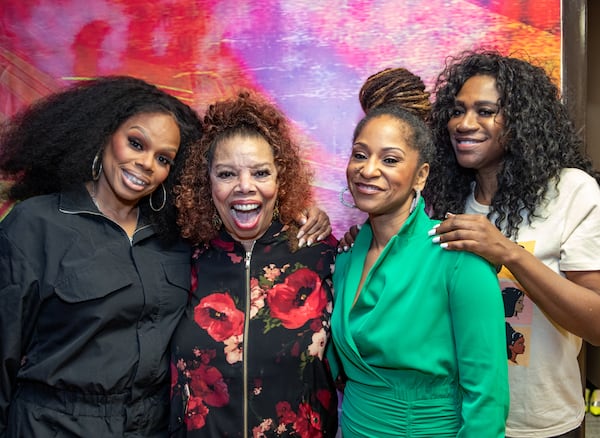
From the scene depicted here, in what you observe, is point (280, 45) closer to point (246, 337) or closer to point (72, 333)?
point (246, 337)

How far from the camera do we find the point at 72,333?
5.74 ft

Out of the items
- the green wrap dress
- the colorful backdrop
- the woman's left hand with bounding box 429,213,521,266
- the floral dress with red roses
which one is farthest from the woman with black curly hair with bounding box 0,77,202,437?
the woman's left hand with bounding box 429,213,521,266

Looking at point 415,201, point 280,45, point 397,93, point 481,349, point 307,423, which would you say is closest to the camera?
point 481,349

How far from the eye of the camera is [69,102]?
2.07 metres

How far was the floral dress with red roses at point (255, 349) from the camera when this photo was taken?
5.89 ft

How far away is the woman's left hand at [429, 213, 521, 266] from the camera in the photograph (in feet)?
4.95

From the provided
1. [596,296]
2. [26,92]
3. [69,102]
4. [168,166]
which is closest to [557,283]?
[596,296]

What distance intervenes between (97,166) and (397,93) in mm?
1124

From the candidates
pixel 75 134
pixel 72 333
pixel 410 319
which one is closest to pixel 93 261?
pixel 72 333

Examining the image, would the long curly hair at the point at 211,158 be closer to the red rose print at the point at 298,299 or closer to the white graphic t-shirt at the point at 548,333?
the red rose print at the point at 298,299

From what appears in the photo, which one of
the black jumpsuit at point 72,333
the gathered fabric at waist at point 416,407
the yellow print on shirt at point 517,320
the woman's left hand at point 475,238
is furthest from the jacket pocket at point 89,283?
the yellow print on shirt at point 517,320

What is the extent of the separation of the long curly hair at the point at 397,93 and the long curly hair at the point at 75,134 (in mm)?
687

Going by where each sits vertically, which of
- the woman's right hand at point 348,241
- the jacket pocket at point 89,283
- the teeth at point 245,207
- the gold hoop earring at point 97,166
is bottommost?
the jacket pocket at point 89,283

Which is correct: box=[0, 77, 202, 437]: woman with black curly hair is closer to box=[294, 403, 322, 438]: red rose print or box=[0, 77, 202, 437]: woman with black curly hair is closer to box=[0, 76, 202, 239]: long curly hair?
box=[0, 76, 202, 239]: long curly hair
